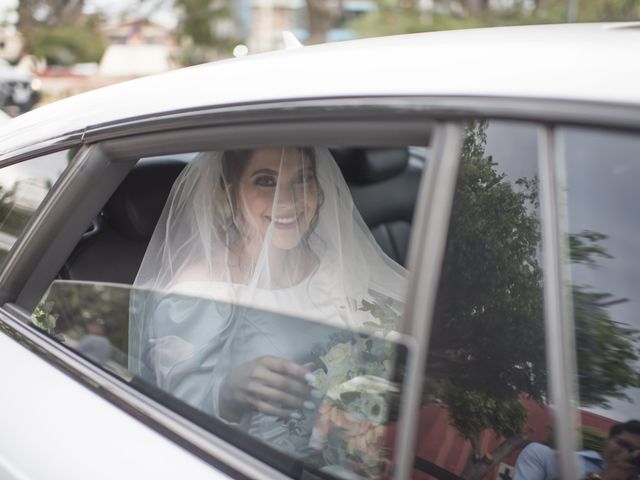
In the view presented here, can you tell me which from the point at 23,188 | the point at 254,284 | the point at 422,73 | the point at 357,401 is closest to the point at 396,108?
the point at 422,73

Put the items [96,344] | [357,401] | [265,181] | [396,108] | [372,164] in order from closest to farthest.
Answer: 1. [396,108]
2. [357,401]
3. [96,344]
4. [265,181]
5. [372,164]

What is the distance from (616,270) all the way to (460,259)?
0.69 ft

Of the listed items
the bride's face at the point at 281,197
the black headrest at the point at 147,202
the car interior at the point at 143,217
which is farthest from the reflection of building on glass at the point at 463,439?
the black headrest at the point at 147,202

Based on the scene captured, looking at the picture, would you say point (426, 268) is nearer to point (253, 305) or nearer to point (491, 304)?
point (491, 304)

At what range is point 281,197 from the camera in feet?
6.27

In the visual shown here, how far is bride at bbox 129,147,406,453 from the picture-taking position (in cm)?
129

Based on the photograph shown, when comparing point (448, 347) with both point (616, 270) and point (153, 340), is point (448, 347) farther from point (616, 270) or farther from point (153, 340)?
point (153, 340)

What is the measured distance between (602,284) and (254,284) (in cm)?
93

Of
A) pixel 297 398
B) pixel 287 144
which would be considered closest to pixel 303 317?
pixel 297 398

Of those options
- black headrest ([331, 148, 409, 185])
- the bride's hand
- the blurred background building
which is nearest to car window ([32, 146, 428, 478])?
the bride's hand

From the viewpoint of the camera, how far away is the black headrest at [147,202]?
2143mm

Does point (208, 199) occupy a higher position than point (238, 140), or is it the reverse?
point (208, 199)

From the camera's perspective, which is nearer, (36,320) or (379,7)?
(36,320)

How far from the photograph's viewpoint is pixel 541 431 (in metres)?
0.98
